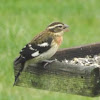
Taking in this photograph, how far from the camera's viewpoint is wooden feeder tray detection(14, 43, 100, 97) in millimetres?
5785

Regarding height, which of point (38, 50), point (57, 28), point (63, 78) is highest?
point (63, 78)

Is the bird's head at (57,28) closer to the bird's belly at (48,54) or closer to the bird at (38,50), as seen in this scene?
the bird at (38,50)

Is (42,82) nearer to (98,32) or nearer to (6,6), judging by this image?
(98,32)

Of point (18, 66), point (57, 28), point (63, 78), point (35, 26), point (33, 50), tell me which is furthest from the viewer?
point (35, 26)

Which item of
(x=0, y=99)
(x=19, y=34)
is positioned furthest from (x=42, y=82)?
(x=19, y=34)

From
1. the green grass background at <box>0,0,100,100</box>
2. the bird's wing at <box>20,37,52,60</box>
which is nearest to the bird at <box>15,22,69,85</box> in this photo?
the bird's wing at <box>20,37,52,60</box>

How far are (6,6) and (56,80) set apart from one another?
931 centimetres

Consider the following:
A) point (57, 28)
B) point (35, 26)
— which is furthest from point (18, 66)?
point (35, 26)

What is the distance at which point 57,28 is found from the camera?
7234mm

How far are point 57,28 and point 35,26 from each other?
6.28 m

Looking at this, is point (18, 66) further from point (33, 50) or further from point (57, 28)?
point (57, 28)

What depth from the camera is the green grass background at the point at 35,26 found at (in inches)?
377

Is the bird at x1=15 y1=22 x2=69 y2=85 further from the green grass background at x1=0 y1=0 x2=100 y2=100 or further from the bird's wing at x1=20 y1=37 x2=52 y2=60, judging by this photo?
the green grass background at x1=0 y1=0 x2=100 y2=100

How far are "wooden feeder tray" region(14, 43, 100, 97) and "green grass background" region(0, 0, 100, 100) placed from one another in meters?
2.59
